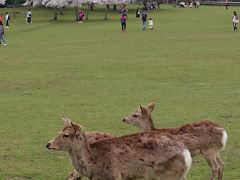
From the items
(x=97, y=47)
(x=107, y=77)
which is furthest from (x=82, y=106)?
(x=97, y=47)

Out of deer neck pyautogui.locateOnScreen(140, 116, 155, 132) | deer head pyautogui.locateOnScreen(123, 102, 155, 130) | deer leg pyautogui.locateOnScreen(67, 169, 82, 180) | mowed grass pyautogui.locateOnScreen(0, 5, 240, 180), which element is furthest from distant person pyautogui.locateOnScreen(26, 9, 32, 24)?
deer leg pyautogui.locateOnScreen(67, 169, 82, 180)

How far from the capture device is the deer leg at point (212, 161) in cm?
1100

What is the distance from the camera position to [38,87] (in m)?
22.8

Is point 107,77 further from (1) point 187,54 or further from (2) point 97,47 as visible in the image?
(2) point 97,47

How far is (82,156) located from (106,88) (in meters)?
12.7

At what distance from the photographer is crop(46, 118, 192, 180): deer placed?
30.8 feet

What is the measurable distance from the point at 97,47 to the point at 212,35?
35.4 feet

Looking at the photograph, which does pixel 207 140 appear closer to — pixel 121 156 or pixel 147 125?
pixel 147 125

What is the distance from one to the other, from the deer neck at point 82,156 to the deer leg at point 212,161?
96.3 inches

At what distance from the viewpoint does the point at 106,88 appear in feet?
72.7

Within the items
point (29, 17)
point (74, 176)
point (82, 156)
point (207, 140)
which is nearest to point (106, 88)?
point (207, 140)

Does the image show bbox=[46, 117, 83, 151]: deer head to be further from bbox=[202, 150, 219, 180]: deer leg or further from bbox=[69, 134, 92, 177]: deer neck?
bbox=[202, 150, 219, 180]: deer leg

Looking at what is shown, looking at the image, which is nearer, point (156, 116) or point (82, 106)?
point (156, 116)

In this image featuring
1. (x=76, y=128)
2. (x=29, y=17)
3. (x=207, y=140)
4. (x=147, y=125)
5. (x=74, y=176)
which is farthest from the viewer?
(x=29, y=17)
